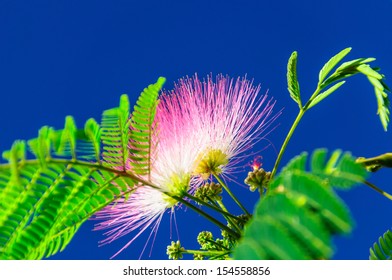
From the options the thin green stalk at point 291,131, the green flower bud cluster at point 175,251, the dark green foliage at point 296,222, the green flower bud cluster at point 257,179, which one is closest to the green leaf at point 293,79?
the thin green stalk at point 291,131

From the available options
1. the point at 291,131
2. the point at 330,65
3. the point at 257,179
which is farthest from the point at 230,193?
the point at 330,65

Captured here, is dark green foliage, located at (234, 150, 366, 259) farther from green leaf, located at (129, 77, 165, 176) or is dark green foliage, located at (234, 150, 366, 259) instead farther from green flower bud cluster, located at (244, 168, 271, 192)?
green flower bud cluster, located at (244, 168, 271, 192)

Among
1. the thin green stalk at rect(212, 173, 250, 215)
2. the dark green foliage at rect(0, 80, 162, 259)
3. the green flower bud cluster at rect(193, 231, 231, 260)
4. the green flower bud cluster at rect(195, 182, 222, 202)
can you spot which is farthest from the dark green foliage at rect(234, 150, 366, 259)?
the green flower bud cluster at rect(193, 231, 231, 260)

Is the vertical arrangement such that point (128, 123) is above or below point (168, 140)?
below

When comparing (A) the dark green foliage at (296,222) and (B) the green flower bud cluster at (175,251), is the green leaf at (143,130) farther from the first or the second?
(B) the green flower bud cluster at (175,251)

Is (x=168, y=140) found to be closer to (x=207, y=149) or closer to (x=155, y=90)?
(x=207, y=149)
